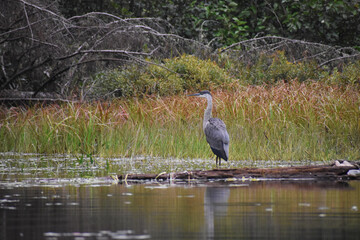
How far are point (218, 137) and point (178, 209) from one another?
4.78 metres

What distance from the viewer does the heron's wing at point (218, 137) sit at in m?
10.2

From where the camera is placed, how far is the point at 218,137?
10367 millimetres

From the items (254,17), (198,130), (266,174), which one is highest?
(254,17)

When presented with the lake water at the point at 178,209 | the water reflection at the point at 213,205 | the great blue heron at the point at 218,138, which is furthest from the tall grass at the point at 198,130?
the water reflection at the point at 213,205

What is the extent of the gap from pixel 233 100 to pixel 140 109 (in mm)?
1877

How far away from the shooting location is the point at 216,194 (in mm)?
6645

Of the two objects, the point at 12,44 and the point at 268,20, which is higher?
the point at 268,20

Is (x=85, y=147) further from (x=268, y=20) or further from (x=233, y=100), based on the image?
(x=268, y=20)

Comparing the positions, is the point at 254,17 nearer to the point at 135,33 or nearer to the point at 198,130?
the point at 135,33

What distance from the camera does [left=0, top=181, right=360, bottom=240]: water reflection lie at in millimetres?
4566

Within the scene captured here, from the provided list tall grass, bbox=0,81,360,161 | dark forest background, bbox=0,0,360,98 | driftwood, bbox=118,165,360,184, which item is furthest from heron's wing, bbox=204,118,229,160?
dark forest background, bbox=0,0,360,98

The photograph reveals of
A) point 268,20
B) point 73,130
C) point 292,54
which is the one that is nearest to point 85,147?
point 73,130

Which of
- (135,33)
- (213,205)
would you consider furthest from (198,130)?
(213,205)

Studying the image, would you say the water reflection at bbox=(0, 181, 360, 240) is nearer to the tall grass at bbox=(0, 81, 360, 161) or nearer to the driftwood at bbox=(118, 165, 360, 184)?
the driftwood at bbox=(118, 165, 360, 184)
